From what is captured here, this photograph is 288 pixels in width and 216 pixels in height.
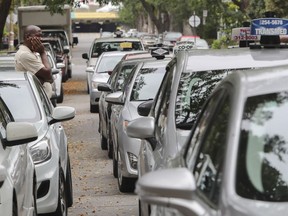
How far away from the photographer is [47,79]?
13.6 m

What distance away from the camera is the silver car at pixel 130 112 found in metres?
11.0

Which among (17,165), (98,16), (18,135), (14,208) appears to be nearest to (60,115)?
(18,135)

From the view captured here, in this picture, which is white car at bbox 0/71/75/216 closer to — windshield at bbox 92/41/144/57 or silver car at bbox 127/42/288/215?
silver car at bbox 127/42/288/215

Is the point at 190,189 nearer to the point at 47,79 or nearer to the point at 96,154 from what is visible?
the point at 47,79

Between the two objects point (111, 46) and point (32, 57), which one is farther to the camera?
point (111, 46)

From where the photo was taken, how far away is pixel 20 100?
959cm

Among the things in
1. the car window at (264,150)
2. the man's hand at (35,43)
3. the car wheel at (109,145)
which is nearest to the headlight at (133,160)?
the car wheel at (109,145)

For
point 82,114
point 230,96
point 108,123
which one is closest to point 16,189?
point 230,96

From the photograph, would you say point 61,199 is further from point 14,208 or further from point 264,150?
point 264,150

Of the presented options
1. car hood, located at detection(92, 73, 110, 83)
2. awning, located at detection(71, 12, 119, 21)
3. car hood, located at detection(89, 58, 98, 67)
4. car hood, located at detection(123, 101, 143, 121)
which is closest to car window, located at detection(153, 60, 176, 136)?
car hood, located at detection(123, 101, 143, 121)

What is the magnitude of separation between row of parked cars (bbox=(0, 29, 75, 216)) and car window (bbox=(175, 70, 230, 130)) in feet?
3.87

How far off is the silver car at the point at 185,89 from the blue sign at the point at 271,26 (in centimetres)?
24

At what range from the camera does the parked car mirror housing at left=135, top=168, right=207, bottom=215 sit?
3951 mm

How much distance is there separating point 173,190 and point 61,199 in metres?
5.06
